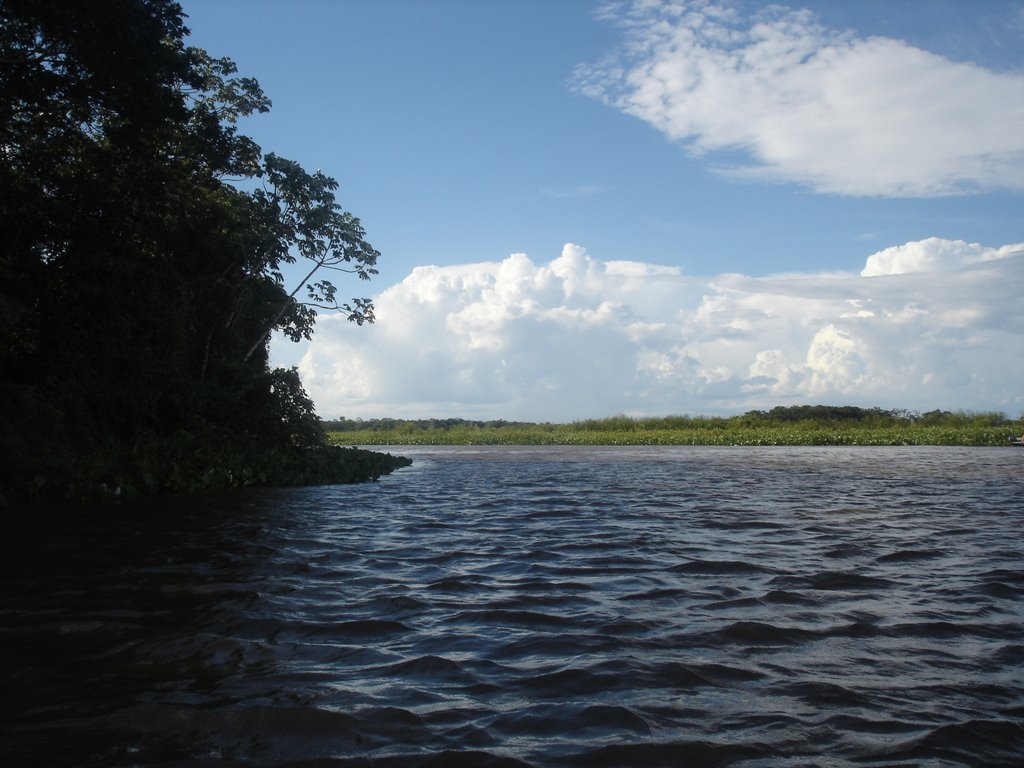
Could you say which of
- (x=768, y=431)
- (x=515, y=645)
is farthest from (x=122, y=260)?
(x=768, y=431)

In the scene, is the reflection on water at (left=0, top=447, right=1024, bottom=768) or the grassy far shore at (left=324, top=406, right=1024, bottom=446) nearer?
the reflection on water at (left=0, top=447, right=1024, bottom=768)

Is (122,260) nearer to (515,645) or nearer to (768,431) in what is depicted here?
(515,645)

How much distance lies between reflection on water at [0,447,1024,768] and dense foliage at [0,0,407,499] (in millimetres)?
5889

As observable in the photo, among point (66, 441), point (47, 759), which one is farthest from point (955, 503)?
point (66, 441)

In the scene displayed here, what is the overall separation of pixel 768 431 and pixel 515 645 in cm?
5221

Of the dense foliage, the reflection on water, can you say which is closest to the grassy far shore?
the dense foliage

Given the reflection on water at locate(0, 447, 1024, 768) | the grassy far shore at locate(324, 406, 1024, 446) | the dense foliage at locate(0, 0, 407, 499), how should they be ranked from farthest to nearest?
1. the grassy far shore at locate(324, 406, 1024, 446)
2. the dense foliage at locate(0, 0, 407, 499)
3. the reflection on water at locate(0, 447, 1024, 768)

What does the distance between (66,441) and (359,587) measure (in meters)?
11.6

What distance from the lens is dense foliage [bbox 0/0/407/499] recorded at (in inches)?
571

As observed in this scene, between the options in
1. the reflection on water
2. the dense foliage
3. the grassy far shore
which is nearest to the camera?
the reflection on water

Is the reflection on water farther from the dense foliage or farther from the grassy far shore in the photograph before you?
the grassy far shore

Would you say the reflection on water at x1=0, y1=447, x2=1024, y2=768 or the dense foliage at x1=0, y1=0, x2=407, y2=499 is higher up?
the dense foliage at x1=0, y1=0, x2=407, y2=499

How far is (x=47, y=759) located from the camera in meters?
3.11

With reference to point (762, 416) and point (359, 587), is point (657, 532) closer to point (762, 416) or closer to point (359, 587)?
point (359, 587)
